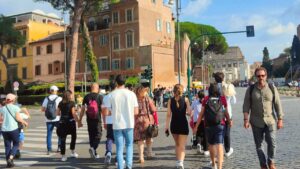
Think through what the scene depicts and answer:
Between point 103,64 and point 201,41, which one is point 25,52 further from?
point 201,41

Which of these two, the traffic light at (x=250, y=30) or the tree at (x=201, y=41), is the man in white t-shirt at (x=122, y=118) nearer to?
the traffic light at (x=250, y=30)

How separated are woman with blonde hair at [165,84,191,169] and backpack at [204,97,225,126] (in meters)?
0.53

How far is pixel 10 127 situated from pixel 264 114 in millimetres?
5424

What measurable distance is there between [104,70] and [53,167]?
4769 cm

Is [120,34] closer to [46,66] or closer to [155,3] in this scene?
[155,3]

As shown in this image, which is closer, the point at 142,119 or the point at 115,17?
the point at 142,119

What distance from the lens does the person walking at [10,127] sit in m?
9.01

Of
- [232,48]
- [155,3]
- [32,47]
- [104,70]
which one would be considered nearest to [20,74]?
[32,47]

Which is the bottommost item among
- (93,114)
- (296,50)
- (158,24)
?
(93,114)

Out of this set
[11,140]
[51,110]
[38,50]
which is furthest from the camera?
[38,50]

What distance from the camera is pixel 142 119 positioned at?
9.00 metres

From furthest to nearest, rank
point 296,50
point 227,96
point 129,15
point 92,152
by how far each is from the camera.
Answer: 1. point 296,50
2. point 129,15
3. point 92,152
4. point 227,96

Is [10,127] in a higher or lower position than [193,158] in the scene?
higher

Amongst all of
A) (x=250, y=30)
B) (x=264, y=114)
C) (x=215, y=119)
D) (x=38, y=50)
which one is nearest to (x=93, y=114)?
(x=215, y=119)
